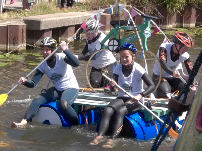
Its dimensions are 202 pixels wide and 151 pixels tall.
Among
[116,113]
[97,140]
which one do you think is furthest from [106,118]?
[97,140]

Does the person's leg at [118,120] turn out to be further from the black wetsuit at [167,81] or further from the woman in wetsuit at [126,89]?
the black wetsuit at [167,81]

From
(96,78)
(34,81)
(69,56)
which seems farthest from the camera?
(96,78)

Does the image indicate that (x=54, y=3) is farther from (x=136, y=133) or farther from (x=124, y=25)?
(x=136, y=133)

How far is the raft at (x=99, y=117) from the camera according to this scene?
24.1 feet

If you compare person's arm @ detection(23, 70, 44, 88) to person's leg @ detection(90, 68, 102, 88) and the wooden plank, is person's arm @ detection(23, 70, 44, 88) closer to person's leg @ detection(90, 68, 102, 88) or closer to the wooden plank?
the wooden plank

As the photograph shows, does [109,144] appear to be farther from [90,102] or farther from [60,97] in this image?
[60,97]

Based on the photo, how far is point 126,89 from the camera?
746cm

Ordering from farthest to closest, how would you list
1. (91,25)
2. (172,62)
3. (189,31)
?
(189,31) < (91,25) < (172,62)

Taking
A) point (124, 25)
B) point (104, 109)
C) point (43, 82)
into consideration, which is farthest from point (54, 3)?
point (104, 109)

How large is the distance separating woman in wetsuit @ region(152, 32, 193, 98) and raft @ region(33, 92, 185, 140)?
0.74 meters

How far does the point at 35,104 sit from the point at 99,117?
980 millimetres

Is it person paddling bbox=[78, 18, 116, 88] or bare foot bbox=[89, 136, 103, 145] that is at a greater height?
person paddling bbox=[78, 18, 116, 88]

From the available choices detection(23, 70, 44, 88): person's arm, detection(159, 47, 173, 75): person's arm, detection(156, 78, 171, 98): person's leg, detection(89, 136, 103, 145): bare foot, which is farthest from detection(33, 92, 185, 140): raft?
detection(159, 47, 173, 75): person's arm

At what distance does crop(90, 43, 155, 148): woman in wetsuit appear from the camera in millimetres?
7211
